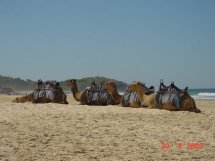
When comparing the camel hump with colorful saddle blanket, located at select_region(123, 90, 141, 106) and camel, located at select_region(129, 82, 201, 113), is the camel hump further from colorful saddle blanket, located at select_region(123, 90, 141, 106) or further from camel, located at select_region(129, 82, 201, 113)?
colorful saddle blanket, located at select_region(123, 90, 141, 106)

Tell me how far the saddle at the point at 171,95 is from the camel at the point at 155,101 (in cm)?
7

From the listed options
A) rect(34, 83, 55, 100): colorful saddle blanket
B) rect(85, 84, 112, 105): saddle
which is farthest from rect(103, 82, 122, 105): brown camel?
rect(34, 83, 55, 100): colorful saddle blanket

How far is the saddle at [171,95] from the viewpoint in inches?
632

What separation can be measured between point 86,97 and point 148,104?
3.15m

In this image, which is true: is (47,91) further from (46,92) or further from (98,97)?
(98,97)

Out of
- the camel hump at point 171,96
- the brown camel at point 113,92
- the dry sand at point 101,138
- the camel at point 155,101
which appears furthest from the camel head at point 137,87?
the dry sand at point 101,138

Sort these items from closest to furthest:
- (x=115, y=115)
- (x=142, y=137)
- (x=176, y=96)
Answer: (x=142, y=137) < (x=115, y=115) < (x=176, y=96)

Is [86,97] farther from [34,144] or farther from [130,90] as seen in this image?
[34,144]

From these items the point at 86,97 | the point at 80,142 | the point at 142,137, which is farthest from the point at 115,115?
the point at 86,97

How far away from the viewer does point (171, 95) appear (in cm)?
1641

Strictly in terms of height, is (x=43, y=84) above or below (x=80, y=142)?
above

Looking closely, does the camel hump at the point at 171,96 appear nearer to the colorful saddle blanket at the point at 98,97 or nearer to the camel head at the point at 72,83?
the colorful saddle blanket at the point at 98,97

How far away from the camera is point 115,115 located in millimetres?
12711
